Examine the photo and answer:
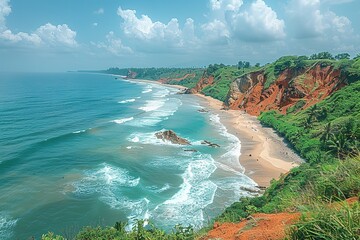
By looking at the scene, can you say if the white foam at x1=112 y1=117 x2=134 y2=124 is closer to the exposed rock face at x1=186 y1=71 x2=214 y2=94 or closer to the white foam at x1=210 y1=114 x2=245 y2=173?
the white foam at x1=210 y1=114 x2=245 y2=173

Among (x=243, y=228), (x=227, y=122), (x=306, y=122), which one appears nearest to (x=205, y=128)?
(x=227, y=122)

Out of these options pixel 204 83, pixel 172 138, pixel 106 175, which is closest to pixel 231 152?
pixel 172 138

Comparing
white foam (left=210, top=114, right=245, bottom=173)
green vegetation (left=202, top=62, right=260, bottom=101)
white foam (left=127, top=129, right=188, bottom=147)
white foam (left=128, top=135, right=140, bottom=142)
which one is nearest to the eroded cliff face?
white foam (left=210, top=114, right=245, bottom=173)

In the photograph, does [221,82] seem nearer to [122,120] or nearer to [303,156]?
[122,120]

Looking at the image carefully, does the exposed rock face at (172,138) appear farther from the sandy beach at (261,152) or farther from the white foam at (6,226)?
the white foam at (6,226)

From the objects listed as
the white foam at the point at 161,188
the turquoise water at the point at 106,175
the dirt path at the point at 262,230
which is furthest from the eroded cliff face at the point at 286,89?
the dirt path at the point at 262,230
